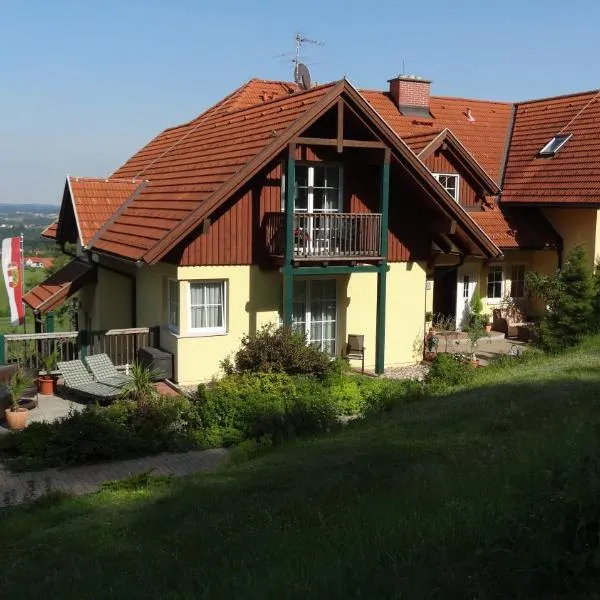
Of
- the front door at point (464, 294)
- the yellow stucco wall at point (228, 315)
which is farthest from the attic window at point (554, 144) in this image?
the yellow stucco wall at point (228, 315)

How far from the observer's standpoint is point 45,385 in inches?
585

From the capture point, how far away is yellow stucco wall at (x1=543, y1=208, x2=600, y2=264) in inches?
A: 810

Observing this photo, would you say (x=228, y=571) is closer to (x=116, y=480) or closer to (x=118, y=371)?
(x=116, y=480)

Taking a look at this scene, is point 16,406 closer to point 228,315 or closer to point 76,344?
point 76,344

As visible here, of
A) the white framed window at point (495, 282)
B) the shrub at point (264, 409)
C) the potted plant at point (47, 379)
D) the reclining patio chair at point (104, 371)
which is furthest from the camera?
the white framed window at point (495, 282)

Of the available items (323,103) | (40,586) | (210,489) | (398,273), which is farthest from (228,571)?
(398,273)

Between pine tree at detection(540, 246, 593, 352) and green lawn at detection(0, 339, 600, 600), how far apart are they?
7514 millimetres

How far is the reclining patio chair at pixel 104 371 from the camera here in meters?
14.5

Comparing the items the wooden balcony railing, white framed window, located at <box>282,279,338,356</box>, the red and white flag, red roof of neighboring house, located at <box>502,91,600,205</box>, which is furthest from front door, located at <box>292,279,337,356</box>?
red roof of neighboring house, located at <box>502,91,600,205</box>

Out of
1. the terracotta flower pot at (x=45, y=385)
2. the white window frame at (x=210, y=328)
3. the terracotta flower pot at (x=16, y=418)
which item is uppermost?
the white window frame at (x=210, y=328)

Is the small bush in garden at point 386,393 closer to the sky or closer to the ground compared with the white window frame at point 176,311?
closer to the ground

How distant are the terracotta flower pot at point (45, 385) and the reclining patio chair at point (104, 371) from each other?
0.86 metres

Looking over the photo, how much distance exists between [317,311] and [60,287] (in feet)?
21.3

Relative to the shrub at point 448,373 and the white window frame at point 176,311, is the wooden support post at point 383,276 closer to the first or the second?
the shrub at point 448,373
